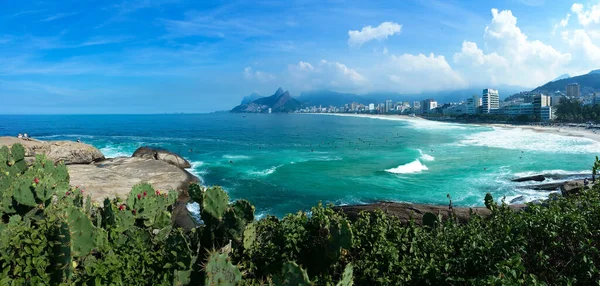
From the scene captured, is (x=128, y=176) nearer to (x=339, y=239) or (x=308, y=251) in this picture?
(x=308, y=251)

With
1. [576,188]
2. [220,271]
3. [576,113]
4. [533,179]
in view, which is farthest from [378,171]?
[576,113]

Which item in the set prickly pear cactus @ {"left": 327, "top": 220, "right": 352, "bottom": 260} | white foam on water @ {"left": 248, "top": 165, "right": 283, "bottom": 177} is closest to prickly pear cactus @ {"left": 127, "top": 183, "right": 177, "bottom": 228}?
prickly pear cactus @ {"left": 327, "top": 220, "right": 352, "bottom": 260}

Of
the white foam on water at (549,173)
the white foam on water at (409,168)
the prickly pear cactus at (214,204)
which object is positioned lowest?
the white foam on water at (549,173)

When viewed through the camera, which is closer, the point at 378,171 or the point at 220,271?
the point at 220,271

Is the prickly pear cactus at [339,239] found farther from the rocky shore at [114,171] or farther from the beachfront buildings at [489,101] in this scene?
the beachfront buildings at [489,101]

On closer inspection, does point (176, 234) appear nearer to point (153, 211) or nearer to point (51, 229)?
point (51, 229)

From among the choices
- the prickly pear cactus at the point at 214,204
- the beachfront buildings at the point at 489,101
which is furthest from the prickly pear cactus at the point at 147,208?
the beachfront buildings at the point at 489,101

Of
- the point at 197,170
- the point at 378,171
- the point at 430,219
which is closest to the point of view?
the point at 430,219
